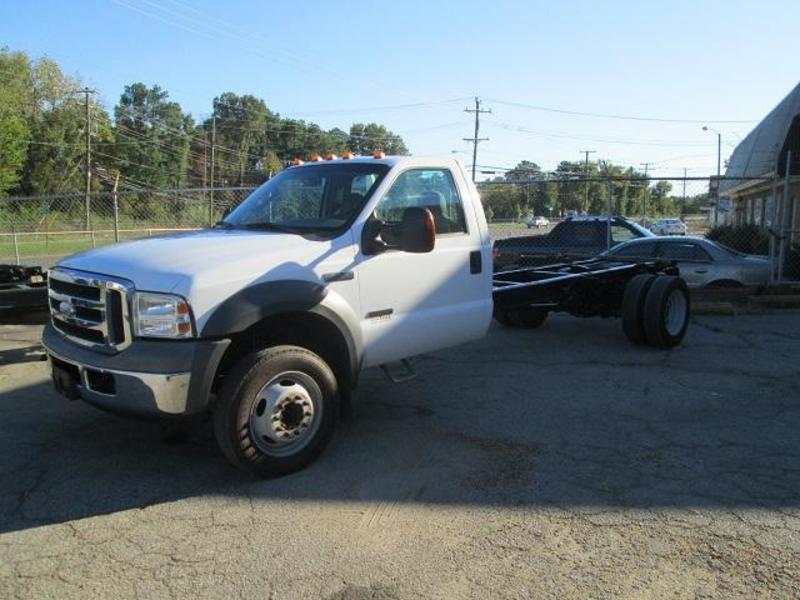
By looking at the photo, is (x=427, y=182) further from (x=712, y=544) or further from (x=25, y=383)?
(x=25, y=383)

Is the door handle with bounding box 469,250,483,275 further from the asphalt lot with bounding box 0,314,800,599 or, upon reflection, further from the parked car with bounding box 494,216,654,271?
the parked car with bounding box 494,216,654,271

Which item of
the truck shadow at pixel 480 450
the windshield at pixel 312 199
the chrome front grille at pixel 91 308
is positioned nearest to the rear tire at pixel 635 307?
the truck shadow at pixel 480 450

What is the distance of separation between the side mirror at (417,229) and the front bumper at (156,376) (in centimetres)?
146

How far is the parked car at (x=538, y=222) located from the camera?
19.6 meters

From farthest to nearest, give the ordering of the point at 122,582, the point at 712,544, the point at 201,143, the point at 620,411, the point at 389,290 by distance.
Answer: the point at 201,143 < the point at 620,411 < the point at 389,290 < the point at 712,544 < the point at 122,582

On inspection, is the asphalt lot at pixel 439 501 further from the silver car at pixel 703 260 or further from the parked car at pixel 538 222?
the parked car at pixel 538 222

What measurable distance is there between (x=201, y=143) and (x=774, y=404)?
103726 mm

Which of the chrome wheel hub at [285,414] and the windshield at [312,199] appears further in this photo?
the windshield at [312,199]

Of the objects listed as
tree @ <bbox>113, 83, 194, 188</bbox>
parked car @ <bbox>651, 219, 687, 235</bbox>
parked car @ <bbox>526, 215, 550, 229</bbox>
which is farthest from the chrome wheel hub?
tree @ <bbox>113, 83, 194, 188</bbox>

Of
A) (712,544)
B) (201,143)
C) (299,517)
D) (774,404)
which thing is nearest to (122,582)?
(299,517)

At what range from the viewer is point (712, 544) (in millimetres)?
3766

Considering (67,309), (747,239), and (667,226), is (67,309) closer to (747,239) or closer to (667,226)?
(747,239)

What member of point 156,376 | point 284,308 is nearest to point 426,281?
point 284,308

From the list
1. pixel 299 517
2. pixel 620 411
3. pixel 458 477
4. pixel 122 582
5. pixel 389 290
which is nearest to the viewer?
pixel 122 582
